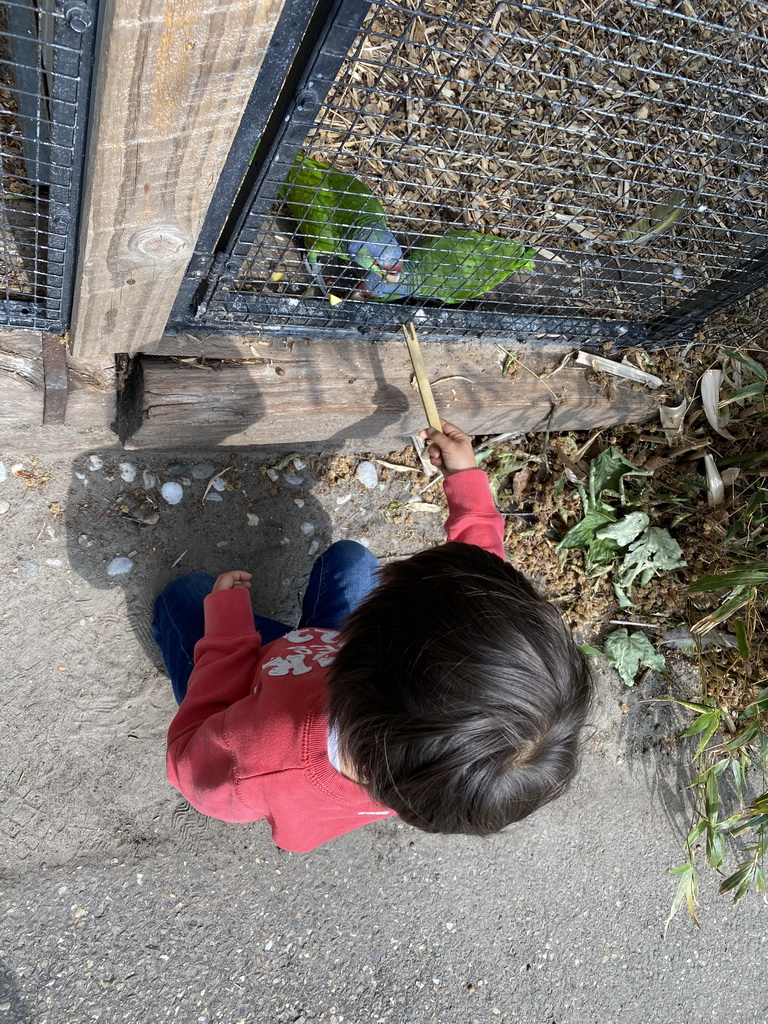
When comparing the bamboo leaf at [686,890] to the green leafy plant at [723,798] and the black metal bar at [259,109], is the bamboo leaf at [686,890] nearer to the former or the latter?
the green leafy plant at [723,798]

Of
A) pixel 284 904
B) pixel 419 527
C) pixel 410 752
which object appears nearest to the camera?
pixel 410 752

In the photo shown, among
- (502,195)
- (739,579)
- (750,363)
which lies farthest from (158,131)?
(750,363)

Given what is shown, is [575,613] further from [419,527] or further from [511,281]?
[511,281]

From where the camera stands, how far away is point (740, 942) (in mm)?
2279

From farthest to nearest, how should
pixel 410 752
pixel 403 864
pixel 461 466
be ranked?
pixel 403 864 → pixel 461 466 → pixel 410 752

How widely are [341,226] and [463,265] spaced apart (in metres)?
0.31

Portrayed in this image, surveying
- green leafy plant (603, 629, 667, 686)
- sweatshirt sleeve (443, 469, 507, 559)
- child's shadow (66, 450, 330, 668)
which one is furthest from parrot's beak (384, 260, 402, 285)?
green leafy plant (603, 629, 667, 686)

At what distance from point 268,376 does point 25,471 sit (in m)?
0.61

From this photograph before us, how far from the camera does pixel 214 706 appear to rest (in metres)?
1.43

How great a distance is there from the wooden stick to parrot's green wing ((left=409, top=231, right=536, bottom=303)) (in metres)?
0.09

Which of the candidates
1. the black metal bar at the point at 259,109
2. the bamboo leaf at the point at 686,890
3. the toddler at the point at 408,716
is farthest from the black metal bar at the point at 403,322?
the bamboo leaf at the point at 686,890

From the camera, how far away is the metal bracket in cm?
142

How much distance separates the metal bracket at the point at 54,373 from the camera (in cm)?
142

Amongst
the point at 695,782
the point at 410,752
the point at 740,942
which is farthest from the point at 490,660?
the point at 740,942
